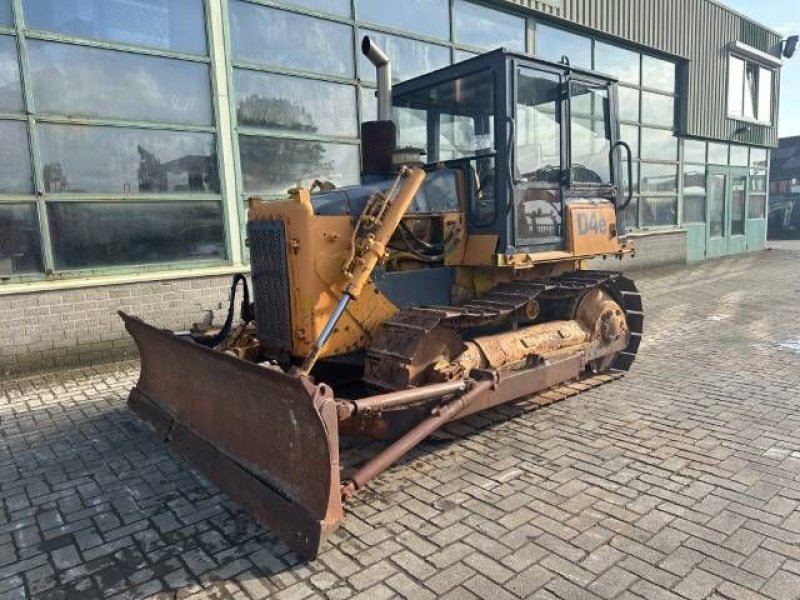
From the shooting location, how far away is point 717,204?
1830 centimetres

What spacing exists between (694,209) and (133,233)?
15.7m

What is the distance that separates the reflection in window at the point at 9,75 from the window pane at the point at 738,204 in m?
19.5

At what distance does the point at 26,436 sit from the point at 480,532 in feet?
13.4

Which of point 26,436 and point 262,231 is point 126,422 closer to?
point 26,436

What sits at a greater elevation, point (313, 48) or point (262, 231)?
point (313, 48)

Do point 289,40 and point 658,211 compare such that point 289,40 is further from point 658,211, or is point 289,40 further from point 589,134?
point 658,211

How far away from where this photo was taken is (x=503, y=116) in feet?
16.1

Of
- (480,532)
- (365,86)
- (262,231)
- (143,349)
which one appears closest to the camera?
(480,532)

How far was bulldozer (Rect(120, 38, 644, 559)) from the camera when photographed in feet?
11.6

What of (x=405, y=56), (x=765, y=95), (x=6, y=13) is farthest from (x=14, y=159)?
(x=765, y=95)

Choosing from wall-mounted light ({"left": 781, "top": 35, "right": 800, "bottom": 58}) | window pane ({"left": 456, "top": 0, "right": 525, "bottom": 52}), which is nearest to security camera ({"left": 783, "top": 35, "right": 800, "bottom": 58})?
wall-mounted light ({"left": 781, "top": 35, "right": 800, "bottom": 58})

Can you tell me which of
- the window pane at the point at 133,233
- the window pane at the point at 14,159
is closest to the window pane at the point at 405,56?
the window pane at the point at 133,233

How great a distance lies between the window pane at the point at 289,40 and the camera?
843 cm

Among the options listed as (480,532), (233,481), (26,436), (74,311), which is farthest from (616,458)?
(74,311)
